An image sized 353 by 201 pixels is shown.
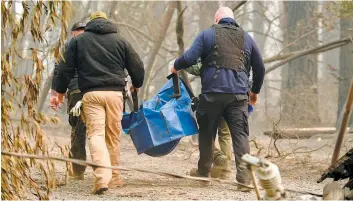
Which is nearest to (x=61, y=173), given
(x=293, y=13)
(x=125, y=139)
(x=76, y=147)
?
(x=76, y=147)

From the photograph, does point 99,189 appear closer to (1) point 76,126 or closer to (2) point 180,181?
(1) point 76,126

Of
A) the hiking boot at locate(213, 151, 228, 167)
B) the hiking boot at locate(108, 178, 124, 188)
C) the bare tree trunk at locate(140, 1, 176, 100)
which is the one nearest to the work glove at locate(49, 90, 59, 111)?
the hiking boot at locate(108, 178, 124, 188)

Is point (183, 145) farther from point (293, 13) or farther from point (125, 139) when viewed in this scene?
point (293, 13)

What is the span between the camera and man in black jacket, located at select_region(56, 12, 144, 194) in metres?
7.70

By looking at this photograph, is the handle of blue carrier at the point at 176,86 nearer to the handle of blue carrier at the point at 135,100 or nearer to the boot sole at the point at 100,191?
the handle of blue carrier at the point at 135,100

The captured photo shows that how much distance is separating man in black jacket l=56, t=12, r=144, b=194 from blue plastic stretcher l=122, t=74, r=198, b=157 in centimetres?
42

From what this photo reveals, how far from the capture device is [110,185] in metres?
7.89

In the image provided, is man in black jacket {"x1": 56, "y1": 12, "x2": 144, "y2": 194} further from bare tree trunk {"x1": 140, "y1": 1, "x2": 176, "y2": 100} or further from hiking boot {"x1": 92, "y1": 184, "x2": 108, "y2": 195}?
bare tree trunk {"x1": 140, "y1": 1, "x2": 176, "y2": 100}

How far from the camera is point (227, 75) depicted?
7988 mm

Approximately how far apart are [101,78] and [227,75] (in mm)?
1370

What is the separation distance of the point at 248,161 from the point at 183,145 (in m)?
10.1

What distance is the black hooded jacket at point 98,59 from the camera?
304 inches

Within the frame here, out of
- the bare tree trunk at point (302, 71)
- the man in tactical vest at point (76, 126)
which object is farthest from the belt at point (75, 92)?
the bare tree trunk at point (302, 71)

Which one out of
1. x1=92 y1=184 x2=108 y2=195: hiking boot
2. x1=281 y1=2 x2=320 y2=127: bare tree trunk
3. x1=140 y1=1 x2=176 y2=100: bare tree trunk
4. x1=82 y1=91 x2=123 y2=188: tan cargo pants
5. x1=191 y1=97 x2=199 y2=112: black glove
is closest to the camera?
x1=92 y1=184 x2=108 y2=195: hiking boot
